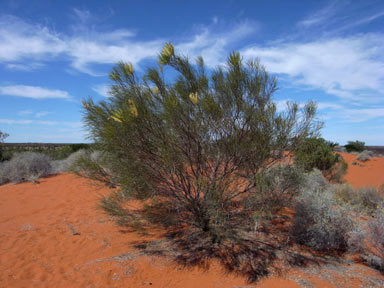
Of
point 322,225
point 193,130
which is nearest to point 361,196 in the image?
point 322,225

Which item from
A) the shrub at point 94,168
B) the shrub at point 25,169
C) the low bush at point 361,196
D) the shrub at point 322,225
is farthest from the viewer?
the shrub at point 25,169

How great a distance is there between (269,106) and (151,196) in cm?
263

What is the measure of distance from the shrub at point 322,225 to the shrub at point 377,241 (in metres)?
0.28

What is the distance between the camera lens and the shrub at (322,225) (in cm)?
511

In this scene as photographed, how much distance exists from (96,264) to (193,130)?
298 centimetres

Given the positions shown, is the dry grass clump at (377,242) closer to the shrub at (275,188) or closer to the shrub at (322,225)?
the shrub at (322,225)

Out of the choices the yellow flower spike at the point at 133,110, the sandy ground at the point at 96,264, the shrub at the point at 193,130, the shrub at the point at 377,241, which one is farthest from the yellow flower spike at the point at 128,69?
the shrub at the point at 377,241

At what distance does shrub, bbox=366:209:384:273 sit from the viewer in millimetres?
4480

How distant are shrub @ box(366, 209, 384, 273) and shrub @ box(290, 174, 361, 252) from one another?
0.28 metres

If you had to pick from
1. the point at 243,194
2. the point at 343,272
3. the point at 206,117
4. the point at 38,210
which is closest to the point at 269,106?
the point at 206,117

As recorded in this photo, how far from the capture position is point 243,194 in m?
5.70

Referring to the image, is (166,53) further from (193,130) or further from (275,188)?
(275,188)

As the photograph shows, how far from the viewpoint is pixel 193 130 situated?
14.6 feet

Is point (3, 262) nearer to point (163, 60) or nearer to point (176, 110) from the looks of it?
point (176, 110)
